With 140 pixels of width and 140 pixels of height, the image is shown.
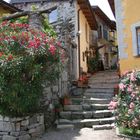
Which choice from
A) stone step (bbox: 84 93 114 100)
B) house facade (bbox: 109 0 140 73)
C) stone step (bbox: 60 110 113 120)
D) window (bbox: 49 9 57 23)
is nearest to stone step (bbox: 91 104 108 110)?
stone step (bbox: 60 110 113 120)

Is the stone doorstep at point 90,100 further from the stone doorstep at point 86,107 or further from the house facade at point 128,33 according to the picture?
the house facade at point 128,33

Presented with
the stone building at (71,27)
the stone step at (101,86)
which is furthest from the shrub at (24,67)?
the stone step at (101,86)

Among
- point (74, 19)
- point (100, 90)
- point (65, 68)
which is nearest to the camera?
point (65, 68)

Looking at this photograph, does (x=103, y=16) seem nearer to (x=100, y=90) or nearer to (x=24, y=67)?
(x=100, y=90)

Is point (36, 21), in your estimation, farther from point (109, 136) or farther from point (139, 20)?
point (109, 136)

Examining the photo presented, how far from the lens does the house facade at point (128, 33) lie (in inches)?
408

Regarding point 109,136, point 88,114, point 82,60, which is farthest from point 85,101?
point 82,60

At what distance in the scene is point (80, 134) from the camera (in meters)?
8.11

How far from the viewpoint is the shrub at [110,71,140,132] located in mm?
7254

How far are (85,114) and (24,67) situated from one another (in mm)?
3252

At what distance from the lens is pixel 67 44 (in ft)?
42.1

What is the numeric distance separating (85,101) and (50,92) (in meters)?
1.75

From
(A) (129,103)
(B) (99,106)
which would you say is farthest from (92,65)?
(A) (129,103)

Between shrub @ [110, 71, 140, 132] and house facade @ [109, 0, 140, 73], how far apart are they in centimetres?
272
